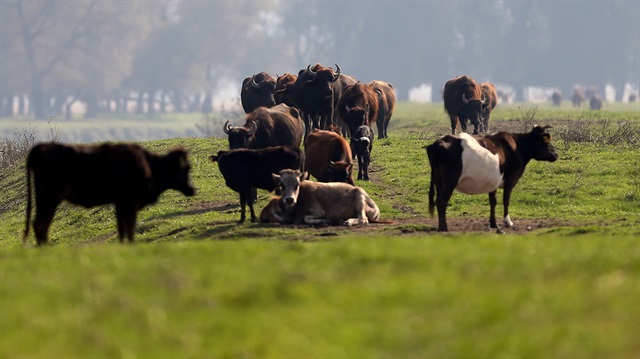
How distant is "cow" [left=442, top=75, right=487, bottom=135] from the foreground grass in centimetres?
2601

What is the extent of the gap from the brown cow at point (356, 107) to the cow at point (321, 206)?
8.39 metres

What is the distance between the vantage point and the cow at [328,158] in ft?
87.5

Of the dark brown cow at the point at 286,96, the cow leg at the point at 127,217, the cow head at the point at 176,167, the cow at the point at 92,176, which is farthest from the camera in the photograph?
the dark brown cow at the point at 286,96

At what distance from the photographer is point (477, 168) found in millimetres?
22141

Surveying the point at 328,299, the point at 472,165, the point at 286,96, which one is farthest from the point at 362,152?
the point at 328,299

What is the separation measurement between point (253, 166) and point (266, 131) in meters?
3.99

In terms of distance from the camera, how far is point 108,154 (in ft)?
57.8

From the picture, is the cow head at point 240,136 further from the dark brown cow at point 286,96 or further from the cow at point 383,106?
the cow at point 383,106

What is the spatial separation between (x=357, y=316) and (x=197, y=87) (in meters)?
155

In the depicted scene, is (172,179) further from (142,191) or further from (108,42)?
(108,42)

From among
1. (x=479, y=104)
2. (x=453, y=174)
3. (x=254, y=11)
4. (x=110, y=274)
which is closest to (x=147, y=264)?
(x=110, y=274)

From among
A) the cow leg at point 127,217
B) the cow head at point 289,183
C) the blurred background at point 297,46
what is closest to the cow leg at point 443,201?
the cow head at point 289,183

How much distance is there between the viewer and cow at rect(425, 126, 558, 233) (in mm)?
21953

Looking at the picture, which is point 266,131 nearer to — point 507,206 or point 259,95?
point 507,206
